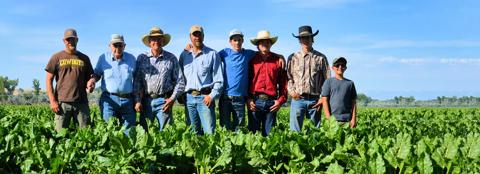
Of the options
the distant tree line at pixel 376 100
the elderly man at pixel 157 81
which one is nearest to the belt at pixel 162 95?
the elderly man at pixel 157 81

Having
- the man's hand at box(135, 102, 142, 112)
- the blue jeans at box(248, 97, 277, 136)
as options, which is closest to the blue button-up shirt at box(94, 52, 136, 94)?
the man's hand at box(135, 102, 142, 112)

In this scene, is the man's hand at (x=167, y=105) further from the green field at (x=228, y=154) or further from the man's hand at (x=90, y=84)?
the green field at (x=228, y=154)

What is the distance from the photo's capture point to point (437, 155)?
4223mm

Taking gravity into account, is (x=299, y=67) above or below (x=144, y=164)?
above

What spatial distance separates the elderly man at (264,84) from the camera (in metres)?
8.22

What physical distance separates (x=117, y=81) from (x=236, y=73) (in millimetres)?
1798

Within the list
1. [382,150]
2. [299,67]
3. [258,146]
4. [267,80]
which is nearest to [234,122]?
[267,80]

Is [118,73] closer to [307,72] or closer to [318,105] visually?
[307,72]

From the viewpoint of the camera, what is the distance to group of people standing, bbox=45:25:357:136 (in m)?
8.05

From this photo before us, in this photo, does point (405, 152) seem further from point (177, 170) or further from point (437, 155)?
point (177, 170)

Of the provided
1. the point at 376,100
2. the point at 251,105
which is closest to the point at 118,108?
the point at 251,105

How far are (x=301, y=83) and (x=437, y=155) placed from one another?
4.22 m

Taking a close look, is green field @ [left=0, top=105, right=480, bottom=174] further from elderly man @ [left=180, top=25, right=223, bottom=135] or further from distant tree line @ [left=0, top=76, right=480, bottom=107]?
distant tree line @ [left=0, top=76, right=480, bottom=107]

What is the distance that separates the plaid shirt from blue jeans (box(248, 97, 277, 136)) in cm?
49
